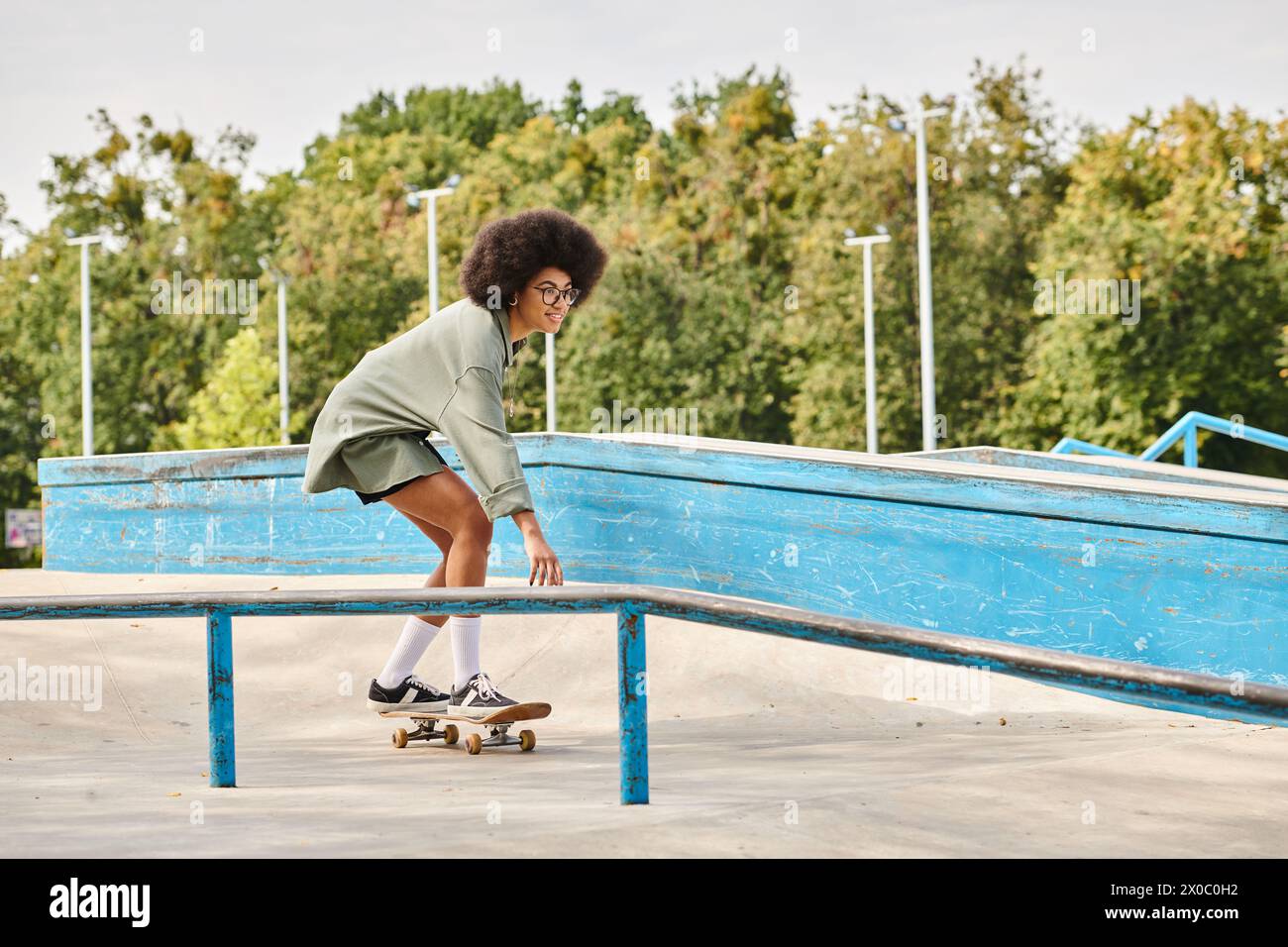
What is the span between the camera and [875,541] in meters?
6.61

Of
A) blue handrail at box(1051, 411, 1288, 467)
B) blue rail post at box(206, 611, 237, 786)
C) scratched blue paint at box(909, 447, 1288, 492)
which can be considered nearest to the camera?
blue rail post at box(206, 611, 237, 786)

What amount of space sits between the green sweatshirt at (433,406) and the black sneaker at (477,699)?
68cm

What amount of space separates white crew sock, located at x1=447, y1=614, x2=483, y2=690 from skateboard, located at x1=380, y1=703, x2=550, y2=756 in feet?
0.50

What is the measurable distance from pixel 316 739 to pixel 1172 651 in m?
3.13

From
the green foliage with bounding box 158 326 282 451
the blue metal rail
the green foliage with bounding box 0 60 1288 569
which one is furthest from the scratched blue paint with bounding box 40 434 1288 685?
the green foliage with bounding box 158 326 282 451

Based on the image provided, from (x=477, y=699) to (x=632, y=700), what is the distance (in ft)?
4.80

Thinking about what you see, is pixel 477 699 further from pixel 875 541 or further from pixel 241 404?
pixel 241 404

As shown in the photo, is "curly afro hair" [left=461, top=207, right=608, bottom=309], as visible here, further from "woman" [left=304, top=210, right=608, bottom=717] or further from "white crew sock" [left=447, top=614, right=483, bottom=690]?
"white crew sock" [left=447, top=614, right=483, bottom=690]

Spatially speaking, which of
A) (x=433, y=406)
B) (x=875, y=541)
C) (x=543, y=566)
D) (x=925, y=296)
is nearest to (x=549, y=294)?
(x=433, y=406)

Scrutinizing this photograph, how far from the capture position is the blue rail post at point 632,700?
3.54m

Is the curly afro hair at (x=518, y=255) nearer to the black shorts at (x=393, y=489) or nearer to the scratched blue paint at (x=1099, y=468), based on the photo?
the black shorts at (x=393, y=489)

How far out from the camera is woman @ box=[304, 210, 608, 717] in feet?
15.2
